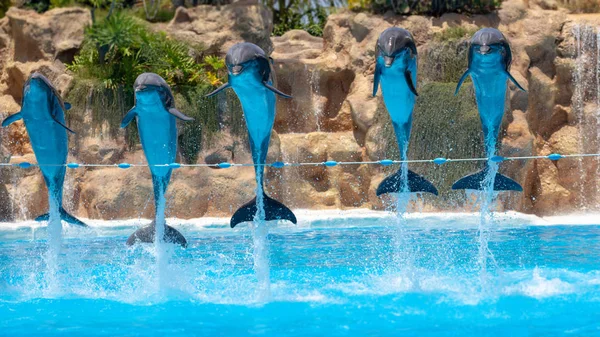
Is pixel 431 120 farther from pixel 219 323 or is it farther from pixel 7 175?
pixel 219 323

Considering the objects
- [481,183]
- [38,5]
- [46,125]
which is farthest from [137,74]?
[481,183]

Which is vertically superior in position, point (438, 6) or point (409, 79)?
point (438, 6)

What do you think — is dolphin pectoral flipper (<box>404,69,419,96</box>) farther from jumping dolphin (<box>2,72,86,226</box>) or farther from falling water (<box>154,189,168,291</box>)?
jumping dolphin (<box>2,72,86,226</box>)

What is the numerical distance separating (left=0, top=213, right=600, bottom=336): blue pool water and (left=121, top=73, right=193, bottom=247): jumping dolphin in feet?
1.26

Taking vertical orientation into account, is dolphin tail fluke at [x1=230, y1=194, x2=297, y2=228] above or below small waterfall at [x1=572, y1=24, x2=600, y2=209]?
below

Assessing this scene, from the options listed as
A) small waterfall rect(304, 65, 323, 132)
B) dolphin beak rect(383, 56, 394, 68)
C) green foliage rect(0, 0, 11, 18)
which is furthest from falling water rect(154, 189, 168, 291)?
green foliage rect(0, 0, 11, 18)

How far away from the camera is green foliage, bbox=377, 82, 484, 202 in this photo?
575 inches

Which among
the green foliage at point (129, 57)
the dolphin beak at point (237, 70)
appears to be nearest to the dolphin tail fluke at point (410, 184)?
the dolphin beak at point (237, 70)

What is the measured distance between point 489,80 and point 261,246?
263cm

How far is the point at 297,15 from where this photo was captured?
21.2 meters

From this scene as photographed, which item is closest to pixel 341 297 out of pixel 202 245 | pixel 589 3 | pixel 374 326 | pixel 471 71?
pixel 374 326

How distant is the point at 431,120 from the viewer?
581 inches

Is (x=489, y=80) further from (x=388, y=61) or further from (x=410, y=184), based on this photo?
(x=410, y=184)

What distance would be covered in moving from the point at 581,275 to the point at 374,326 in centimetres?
294
